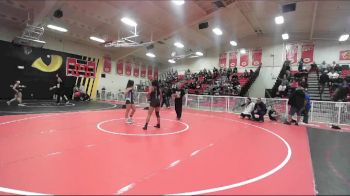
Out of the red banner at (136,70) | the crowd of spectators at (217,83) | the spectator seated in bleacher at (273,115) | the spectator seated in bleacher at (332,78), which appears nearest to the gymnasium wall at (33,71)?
the red banner at (136,70)

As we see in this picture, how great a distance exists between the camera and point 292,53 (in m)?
19.6

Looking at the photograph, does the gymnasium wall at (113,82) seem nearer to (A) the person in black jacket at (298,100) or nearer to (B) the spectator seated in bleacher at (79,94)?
(B) the spectator seated in bleacher at (79,94)

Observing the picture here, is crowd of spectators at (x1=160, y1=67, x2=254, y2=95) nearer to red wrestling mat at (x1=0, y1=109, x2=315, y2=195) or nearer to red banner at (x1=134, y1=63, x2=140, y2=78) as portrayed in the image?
red banner at (x1=134, y1=63, x2=140, y2=78)

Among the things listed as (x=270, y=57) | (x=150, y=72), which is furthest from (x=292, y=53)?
(x=150, y=72)

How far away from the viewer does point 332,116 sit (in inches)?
356

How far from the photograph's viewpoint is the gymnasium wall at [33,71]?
49.4 feet

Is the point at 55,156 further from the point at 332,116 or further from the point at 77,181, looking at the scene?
the point at 332,116

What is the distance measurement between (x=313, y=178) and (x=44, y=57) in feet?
62.5

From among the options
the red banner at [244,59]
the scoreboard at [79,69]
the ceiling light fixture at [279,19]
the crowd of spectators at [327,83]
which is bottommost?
the crowd of spectators at [327,83]

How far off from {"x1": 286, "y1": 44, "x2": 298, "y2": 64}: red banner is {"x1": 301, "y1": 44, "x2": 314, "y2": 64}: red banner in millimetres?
558

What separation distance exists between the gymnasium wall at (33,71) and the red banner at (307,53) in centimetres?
1763

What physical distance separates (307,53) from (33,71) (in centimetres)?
2333

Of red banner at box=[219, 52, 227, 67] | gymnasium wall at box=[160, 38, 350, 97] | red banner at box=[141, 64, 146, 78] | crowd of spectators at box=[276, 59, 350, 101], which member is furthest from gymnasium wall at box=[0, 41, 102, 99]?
red banner at box=[219, 52, 227, 67]

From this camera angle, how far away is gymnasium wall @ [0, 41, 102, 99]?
15.1 m
